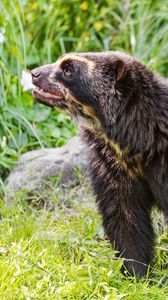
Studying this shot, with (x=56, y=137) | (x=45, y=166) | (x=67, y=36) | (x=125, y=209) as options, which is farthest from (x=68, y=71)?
(x=67, y=36)

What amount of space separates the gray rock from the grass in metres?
0.13

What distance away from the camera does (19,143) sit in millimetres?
6461

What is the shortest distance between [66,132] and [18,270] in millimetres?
2820

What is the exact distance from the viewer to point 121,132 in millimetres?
4547

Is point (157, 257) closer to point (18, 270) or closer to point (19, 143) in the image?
point (18, 270)

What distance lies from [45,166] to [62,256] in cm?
141

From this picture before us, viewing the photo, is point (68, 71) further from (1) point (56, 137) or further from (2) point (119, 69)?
(1) point (56, 137)

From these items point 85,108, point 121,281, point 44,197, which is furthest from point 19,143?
point 121,281

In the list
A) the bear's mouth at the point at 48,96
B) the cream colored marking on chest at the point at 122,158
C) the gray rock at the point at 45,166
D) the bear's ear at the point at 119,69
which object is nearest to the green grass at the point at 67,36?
the gray rock at the point at 45,166

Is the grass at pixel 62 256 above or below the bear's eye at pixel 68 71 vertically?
below

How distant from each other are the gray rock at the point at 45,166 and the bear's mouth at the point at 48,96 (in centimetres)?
114

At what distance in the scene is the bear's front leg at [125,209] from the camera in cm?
470

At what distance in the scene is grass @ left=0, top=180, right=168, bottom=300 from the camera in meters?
4.11

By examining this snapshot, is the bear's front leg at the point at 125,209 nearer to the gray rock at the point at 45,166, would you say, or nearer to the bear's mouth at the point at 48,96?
the bear's mouth at the point at 48,96
